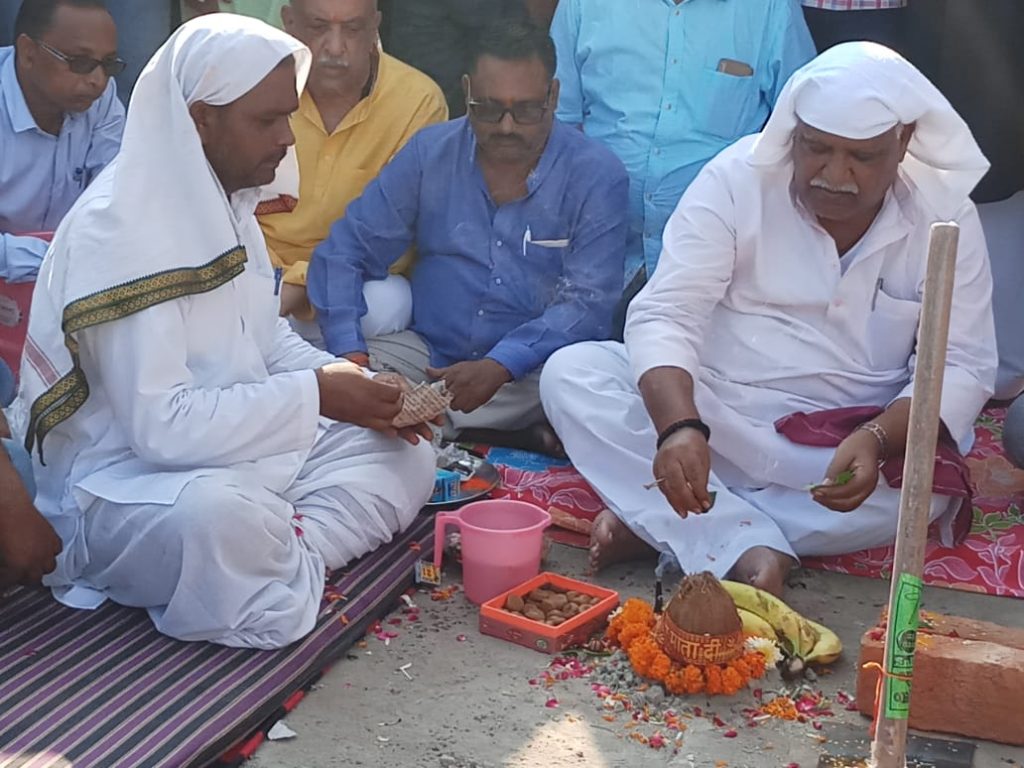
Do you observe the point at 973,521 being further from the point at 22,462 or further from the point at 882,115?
the point at 22,462

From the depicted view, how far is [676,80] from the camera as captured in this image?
5.19 m

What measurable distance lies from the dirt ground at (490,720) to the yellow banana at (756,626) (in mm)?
100

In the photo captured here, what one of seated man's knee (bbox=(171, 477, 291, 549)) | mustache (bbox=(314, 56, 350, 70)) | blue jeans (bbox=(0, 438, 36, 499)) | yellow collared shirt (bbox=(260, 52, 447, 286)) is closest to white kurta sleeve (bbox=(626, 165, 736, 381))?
seated man's knee (bbox=(171, 477, 291, 549))

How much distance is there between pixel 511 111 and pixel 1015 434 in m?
1.98

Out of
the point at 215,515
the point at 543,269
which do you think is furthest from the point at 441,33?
the point at 215,515

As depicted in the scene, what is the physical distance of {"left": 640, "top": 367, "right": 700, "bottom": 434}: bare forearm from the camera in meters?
3.72

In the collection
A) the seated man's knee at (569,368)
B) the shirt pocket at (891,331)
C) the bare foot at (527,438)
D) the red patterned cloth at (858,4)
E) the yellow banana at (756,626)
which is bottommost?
the bare foot at (527,438)

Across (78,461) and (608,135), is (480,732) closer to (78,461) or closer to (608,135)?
(78,461)

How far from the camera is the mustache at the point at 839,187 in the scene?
3.78m

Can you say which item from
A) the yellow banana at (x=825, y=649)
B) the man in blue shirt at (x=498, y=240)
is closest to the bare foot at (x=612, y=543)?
the yellow banana at (x=825, y=649)

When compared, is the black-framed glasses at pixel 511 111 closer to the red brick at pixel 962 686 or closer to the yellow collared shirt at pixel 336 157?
the yellow collared shirt at pixel 336 157

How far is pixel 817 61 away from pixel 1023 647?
65.3 inches

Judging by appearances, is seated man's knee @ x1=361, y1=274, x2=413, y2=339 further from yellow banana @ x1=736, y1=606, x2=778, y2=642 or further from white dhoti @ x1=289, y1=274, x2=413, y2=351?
yellow banana @ x1=736, y1=606, x2=778, y2=642

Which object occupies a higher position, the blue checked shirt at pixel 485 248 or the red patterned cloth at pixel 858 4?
the red patterned cloth at pixel 858 4
